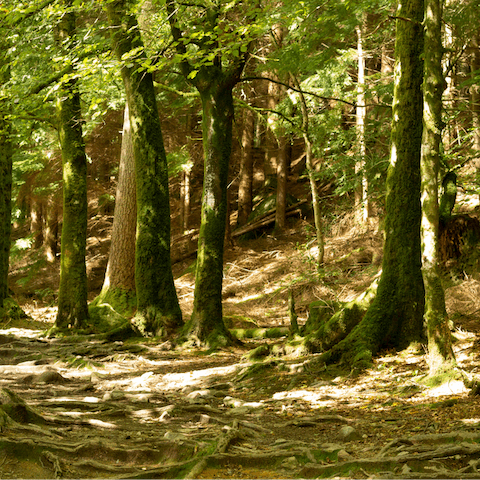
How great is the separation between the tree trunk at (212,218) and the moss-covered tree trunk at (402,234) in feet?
10.9

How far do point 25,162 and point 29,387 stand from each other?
12.0 metres

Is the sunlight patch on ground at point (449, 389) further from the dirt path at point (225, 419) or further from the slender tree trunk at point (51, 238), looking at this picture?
the slender tree trunk at point (51, 238)

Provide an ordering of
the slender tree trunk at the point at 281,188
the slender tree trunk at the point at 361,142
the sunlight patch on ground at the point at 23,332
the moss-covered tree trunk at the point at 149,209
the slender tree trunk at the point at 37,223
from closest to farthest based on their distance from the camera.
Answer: the moss-covered tree trunk at the point at 149,209 → the sunlight patch on ground at the point at 23,332 → the slender tree trunk at the point at 361,142 → the slender tree trunk at the point at 281,188 → the slender tree trunk at the point at 37,223

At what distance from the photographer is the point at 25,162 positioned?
18.8 m

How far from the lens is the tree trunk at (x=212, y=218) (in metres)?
11.5

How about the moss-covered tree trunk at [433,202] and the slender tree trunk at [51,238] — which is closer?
the moss-covered tree trunk at [433,202]

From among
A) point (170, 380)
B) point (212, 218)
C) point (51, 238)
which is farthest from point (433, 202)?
point (51, 238)

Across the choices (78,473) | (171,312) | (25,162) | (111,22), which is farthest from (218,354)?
(25,162)

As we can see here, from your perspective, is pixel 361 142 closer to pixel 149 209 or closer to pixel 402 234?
pixel 149 209

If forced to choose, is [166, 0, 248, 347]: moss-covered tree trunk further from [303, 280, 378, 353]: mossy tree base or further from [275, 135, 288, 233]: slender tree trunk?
[275, 135, 288, 233]: slender tree trunk

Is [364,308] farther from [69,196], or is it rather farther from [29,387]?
[69,196]

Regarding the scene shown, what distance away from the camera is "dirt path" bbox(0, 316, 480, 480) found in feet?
14.6

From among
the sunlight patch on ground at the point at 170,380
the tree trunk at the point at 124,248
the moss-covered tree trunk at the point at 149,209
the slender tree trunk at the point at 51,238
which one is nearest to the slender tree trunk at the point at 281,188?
the tree trunk at the point at 124,248

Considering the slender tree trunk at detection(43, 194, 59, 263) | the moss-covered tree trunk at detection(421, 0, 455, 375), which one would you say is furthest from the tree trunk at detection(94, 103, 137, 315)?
the slender tree trunk at detection(43, 194, 59, 263)
